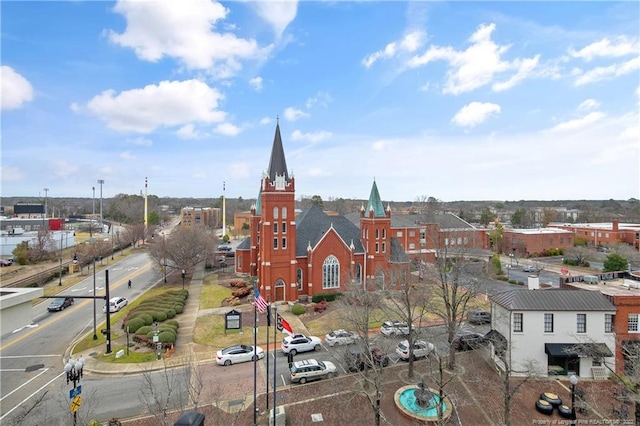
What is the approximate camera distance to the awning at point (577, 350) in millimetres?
21078

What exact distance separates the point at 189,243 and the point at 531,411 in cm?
4250

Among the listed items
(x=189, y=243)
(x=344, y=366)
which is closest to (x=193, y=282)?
(x=189, y=243)

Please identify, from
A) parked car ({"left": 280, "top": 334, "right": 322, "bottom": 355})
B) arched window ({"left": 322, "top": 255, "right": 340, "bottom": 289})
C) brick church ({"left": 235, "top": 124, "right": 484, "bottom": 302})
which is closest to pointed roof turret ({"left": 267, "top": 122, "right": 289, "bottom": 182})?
brick church ({"left": 235, "top": 124, "right": 484, "bottom": 302})

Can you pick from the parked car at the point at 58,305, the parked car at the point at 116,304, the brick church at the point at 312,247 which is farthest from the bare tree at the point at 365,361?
the parked car at the point at 58,305

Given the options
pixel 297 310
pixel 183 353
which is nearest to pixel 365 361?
pixel 183 353

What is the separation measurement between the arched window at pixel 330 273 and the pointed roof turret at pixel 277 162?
10960 mm

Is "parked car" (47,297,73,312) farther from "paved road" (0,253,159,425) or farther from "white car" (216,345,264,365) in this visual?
"white car" (216,345,264,365)

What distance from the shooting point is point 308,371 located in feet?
70.8

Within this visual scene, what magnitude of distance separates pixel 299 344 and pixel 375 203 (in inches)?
935

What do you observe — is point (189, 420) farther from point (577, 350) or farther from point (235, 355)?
point (577, 350)

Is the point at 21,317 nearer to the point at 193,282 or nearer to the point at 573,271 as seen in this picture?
the point at 193,282

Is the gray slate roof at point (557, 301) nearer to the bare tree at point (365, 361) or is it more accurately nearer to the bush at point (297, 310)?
the bare tree at point (365, 361)

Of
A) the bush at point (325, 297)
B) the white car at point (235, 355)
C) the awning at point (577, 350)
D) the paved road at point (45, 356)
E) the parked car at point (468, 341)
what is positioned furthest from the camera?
the bush at point (325, 297)

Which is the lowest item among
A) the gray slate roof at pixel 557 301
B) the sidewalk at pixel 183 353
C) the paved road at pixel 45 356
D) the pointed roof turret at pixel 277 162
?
the paved road at pixel 45 356
